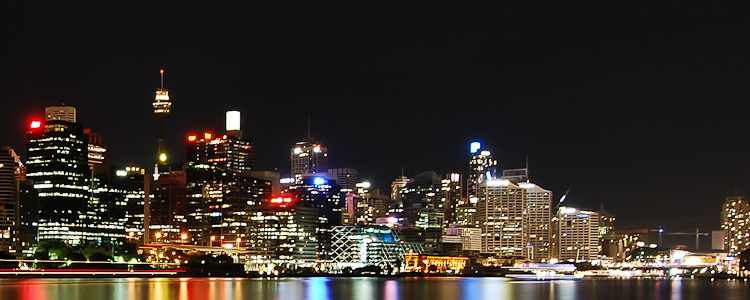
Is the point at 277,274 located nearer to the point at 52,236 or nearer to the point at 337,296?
the point at 52,236

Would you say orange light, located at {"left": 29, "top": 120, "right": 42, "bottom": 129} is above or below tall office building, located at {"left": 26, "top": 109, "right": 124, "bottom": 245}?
above

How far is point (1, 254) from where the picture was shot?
536 feet

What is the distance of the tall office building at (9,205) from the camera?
180875 mm

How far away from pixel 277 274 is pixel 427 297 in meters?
91.4

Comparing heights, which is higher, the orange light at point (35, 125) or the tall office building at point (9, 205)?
the orange light at point (35, 125)

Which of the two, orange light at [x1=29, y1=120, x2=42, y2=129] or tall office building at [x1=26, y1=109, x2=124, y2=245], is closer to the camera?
tall office building at [x1=26, y1=109, x2=124, y2=245]

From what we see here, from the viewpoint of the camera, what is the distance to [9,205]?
7416 inches

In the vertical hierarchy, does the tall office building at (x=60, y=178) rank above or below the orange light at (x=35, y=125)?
below

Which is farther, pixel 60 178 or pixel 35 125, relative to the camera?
pixel 35 125

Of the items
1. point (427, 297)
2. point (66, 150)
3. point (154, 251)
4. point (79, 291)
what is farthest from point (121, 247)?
point (427, 297)

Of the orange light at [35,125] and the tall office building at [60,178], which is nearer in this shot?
the tall office building at [60,178]

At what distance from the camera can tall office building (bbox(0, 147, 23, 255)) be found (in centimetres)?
18088

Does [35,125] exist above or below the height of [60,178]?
above

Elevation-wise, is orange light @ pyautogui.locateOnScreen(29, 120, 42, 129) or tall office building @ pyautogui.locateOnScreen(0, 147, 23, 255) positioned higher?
orange light @ pyautogui.locateOnScreen(29, 120, 42, 129)
